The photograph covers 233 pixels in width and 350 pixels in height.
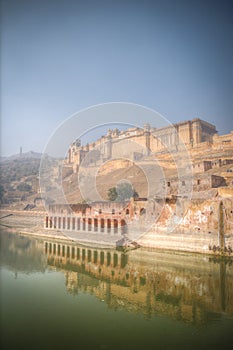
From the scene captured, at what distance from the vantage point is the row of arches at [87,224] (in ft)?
42.4

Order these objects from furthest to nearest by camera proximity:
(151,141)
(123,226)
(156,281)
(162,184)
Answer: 1. (151,141)
2. (162,184)
3. (123,226)
4. (156,281)

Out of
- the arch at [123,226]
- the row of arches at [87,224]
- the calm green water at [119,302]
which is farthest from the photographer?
the row of arches at [87,224]

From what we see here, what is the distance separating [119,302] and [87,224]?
9.04 metres

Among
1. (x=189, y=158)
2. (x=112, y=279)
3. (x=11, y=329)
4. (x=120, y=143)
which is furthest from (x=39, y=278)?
(x=120, y=143)

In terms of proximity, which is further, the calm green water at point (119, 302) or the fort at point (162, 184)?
the fort at point (162, 184)

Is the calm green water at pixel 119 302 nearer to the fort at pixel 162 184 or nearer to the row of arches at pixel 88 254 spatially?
the row of arches at pixel 88 254

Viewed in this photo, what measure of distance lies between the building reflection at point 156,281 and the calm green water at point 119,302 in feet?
0.06

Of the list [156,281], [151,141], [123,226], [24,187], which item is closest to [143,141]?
[151,141]

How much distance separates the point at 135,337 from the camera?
4.23 meters

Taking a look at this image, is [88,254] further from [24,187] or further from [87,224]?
[24,187]

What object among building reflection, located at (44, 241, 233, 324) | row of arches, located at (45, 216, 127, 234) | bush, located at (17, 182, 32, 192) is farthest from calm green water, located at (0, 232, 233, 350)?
bush, located at (17, 182, 32, 192)

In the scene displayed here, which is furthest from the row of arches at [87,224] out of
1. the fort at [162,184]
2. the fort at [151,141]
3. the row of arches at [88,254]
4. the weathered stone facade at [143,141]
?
the weathered stone facade at [143,141]

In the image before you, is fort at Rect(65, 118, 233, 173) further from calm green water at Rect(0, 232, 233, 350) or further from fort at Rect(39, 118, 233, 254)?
calm green water at Rect(0, 232, 233, 350)

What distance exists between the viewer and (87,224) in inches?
584
